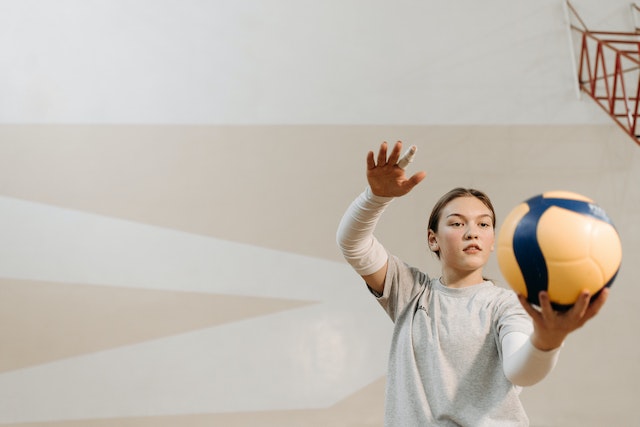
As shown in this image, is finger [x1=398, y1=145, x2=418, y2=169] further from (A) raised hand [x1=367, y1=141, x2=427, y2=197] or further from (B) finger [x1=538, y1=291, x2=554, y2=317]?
(B) finger [x1=538, y1=291, x2=554, y2=317]

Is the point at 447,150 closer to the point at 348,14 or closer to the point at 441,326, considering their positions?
the point at 348,14

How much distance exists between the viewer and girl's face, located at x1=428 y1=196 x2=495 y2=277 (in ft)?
5.61

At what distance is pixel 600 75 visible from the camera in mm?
4062

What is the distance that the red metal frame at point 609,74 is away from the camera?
13.0 ft

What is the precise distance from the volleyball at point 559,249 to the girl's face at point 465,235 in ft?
1.09

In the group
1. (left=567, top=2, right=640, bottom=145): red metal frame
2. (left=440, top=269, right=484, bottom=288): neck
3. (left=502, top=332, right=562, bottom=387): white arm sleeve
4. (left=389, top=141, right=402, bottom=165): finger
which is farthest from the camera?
(left=567, top=2, right=640, bottom=145): red metal frame

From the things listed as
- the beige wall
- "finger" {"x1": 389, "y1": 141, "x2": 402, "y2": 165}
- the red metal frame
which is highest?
the red metal frame

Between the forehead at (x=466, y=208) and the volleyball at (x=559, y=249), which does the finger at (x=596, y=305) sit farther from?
the forehead at (x=466, y=208)

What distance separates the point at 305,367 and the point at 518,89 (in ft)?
6.52

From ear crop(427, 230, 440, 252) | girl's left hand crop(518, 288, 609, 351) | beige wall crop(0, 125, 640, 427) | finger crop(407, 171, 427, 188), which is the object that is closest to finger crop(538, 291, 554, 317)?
girl's left hand crop(518, 288, 609, 351)

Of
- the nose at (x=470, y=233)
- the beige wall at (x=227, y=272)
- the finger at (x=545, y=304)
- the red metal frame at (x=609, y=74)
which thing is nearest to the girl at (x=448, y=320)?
the nose at (x=470, y=233)

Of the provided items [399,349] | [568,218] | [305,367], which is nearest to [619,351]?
[305,367]

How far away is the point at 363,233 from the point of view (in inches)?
68.2

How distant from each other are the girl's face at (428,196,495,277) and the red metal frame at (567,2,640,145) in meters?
2.53
